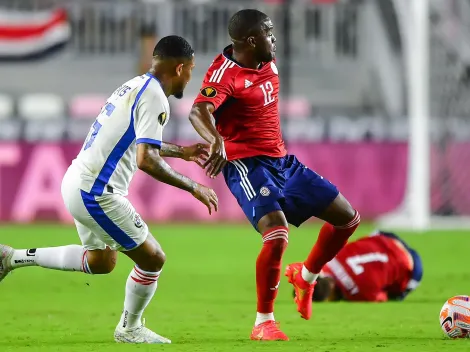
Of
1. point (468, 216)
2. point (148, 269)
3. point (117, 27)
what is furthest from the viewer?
point (117, 27)

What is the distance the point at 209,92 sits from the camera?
771 centimetres

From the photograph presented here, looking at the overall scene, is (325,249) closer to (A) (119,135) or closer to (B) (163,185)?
(A) (119,135)

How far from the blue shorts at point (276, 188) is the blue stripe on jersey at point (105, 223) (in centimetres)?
92

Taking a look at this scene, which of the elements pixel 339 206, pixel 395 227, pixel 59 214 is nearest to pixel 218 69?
pixel 339 206

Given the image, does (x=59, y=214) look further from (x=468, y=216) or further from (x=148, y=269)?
(x=148, y=269)

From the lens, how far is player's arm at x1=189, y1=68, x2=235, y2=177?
24.0 feet

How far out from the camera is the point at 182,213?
19625 mm

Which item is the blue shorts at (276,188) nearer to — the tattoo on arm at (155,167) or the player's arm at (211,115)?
the player's arm at (211,115)

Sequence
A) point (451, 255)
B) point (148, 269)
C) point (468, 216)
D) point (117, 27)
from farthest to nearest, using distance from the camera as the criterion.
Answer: point (117, 27) < point (468, 216) < point (451, 255) < point (148, 269)

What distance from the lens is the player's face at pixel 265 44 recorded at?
26.2 ft

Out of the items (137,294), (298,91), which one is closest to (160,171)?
(137,294)

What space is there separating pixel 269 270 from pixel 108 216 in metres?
1.10

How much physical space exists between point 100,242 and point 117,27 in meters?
18.6

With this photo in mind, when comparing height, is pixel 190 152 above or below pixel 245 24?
below
